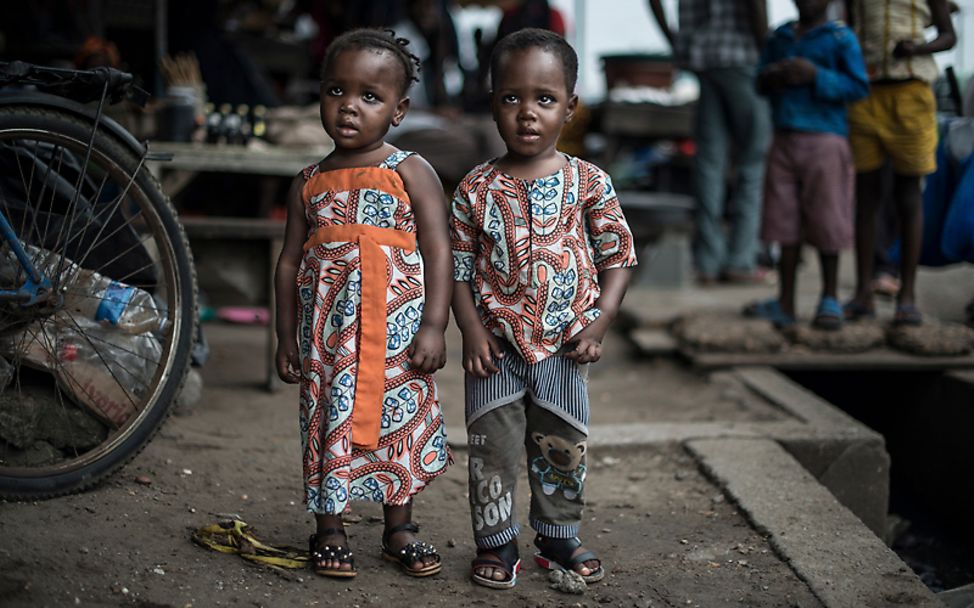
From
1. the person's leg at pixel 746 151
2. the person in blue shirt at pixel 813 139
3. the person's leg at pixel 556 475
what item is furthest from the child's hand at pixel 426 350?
the person's leg at pixel 746 151

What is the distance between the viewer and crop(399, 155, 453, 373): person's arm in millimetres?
2328

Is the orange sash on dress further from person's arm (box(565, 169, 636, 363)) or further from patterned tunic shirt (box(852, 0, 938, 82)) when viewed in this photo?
patterned tunic shirt (box(852, 0, 938, 82))

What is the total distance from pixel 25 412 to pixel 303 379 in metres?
0.91

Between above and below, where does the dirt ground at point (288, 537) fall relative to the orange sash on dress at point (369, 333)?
below

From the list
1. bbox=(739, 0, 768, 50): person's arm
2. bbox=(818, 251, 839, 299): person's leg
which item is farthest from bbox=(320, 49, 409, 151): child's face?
bbox=(739, 0, 768, 50): person's arm

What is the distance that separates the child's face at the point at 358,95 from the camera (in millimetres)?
2285

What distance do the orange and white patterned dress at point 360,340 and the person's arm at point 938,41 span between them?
9.87 feet

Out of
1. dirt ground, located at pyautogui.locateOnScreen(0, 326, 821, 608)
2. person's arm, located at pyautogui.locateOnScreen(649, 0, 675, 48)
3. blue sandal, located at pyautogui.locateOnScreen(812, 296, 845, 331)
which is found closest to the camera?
dirt ground, located at pyautogui.locateOnScreen(0, 326, 821, 608)

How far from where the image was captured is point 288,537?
2.61 m

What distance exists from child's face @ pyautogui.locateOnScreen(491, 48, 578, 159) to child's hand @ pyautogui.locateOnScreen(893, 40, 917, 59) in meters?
2.75

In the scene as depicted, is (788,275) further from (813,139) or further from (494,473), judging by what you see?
(494,473)

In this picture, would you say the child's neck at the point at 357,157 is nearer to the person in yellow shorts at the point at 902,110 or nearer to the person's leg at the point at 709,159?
the person in yellow shorts at the point at 902,110

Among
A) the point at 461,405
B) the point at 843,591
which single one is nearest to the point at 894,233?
the point at 461,405

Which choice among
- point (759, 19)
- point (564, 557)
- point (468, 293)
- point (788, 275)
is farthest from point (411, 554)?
point (759, 19)
